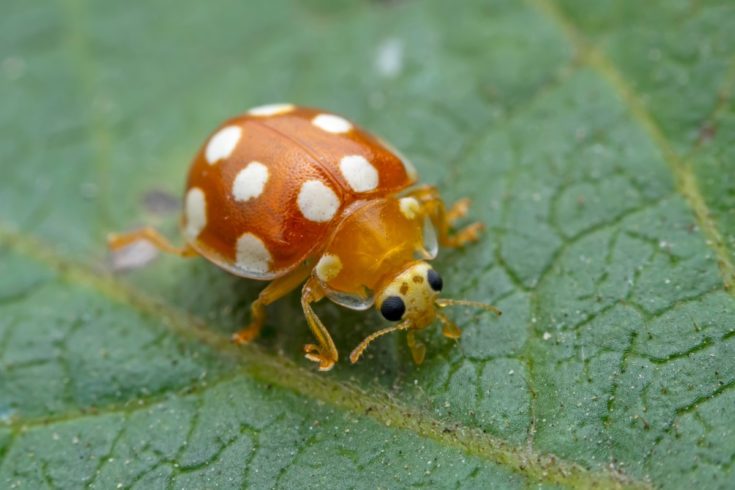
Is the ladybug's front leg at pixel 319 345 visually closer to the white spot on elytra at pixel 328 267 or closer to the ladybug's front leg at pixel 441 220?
the white spot on elytra at pixel 328 267

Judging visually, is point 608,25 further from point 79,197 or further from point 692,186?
point 79,197

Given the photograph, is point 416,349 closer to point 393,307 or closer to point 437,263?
point 393,307

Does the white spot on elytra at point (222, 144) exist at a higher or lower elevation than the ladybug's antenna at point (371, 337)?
higher

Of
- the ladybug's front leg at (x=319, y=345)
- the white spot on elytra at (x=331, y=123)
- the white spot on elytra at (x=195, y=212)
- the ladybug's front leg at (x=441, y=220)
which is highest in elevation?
the white spot on elytra at (x=331, y=123)

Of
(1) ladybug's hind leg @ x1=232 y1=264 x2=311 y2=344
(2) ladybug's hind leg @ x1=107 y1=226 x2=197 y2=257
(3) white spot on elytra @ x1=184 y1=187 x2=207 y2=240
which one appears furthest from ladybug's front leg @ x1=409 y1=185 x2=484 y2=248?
(2) ladybug's hind leg @ x1=107 y1=226 x2=197 y2=257

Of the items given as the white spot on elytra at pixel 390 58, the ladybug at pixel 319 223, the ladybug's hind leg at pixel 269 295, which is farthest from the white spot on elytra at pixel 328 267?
the white spot on elytra at pixel 390 58

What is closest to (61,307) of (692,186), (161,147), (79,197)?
(79,197)

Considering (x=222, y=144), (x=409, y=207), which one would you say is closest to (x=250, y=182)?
(x=222, y=144)
